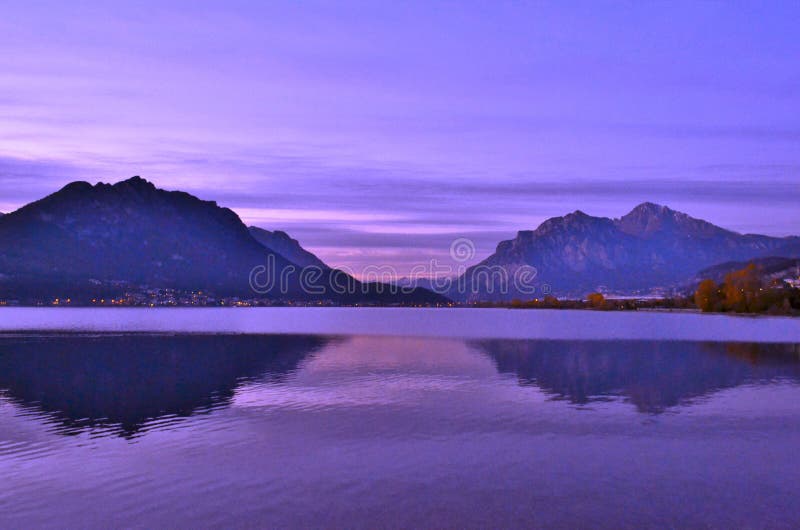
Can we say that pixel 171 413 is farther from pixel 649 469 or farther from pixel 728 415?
pixel 728 415

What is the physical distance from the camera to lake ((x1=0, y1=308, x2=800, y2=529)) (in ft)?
79.2

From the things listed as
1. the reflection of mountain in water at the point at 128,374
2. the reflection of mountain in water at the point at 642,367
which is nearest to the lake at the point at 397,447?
the reflection of mountain in water at the point at 128,374

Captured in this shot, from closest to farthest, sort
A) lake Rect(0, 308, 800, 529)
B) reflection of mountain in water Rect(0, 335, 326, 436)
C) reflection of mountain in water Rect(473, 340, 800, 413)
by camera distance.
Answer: lake Rect(0, 308, 800, 529)
reflection of mountain in water Rect(0, 335, 326, 436)
reflection of mountain in water Rect(473, 340, 800, 413)

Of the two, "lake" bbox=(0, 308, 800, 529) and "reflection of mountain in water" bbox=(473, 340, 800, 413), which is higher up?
"lake" bbox=(0, 308, 800, 529)

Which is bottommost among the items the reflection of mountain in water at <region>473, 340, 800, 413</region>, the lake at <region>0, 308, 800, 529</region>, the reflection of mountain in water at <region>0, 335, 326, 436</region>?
the reflection of mountain in water at <region>473, 340, 800, 413</region>

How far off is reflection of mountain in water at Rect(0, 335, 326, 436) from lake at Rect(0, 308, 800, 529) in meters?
0.41

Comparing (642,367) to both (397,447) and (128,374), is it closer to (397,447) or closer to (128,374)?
(397,447)

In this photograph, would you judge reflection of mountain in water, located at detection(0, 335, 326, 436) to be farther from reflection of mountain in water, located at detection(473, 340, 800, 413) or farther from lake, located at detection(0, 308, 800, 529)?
reflection of mountain in water, located at detection(473, 340, 800, 413)

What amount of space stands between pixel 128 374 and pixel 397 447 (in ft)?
133

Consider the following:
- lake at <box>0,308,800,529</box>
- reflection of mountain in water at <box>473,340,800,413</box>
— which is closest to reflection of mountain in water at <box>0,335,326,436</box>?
lake at <box>0,308,800,529</box>

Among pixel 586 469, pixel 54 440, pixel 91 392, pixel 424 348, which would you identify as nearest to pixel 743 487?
pixel 586 469

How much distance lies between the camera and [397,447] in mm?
34031

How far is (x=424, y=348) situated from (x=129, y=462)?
75.5 metres

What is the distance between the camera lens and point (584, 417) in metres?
42.6
